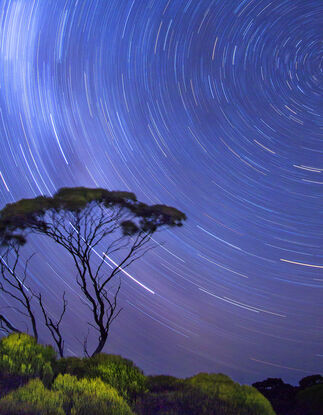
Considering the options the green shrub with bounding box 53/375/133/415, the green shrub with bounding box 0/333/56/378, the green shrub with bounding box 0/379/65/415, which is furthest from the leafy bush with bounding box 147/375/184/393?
the green shrub with bounding box 0/379/65/415

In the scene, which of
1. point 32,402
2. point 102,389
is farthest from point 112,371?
point 32,402

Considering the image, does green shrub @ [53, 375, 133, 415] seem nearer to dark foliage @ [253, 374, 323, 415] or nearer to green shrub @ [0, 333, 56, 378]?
green shrub @ [0, 333, 56, 378]

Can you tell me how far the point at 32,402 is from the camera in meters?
7.24

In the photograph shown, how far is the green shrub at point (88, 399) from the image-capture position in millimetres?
7473

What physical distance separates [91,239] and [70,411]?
9128mm

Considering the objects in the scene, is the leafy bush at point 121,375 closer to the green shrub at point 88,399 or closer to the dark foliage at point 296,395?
the green shrub at point 88,399

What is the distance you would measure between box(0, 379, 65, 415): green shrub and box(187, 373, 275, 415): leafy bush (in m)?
3.50

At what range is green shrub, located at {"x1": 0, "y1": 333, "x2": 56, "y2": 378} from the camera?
30.7 feet

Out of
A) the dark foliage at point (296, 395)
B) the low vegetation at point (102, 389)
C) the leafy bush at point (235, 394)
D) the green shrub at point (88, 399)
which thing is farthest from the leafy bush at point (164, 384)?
the dark foliage at point (296, 395)

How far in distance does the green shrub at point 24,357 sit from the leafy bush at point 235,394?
3.53 meters

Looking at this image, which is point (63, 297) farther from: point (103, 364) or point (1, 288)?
point (103, 364)

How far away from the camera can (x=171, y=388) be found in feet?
35.0

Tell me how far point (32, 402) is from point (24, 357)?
2.76 metres

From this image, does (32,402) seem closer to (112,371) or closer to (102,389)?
(102,389)
